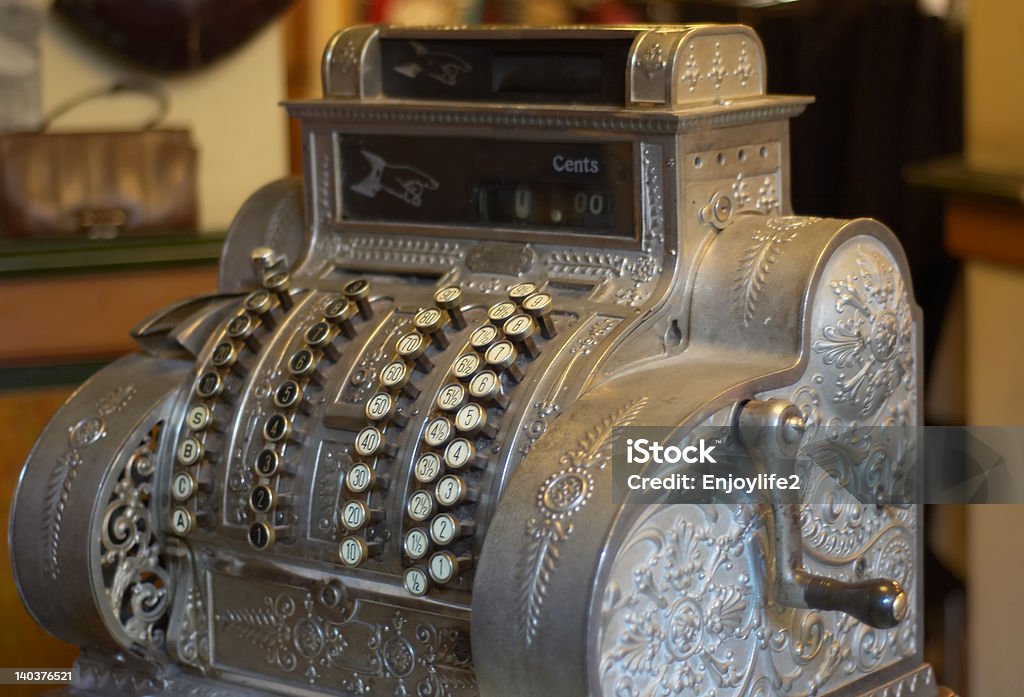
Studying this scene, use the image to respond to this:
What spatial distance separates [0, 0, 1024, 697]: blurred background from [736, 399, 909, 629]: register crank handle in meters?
1.46

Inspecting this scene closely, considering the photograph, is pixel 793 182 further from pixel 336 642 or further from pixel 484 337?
pixel 336 642

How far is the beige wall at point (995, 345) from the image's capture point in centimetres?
291

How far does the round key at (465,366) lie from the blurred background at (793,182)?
131cm

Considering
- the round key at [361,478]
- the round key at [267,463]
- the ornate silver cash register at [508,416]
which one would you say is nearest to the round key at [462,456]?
the ornate silver cash register at [508,416]

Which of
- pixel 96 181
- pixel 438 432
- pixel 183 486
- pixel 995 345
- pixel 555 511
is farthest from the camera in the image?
pixel 96 181

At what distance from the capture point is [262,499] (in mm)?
1750

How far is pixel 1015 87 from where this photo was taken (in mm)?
2930

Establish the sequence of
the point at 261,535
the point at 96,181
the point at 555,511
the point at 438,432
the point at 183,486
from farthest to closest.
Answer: the point at 96,181 < the point at 183,486 < the point at 261,535 < the point at 438,432 < the point at 555,511

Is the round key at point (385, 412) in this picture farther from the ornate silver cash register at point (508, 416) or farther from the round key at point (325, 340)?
the round key at point (325, 340)

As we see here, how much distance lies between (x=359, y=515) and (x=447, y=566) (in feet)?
0.50

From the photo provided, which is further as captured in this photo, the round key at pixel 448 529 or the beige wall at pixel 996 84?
the beige wall at pixel 996 84

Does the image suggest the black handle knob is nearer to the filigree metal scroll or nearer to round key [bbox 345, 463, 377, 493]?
the filigree metal scroll

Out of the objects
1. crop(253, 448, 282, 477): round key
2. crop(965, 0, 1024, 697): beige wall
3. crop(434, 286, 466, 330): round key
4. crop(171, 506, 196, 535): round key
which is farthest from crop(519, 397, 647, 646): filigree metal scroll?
crop(965, 0, 1024, 697): beige wall

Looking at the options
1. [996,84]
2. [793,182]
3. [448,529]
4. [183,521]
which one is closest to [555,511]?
[448,529]
